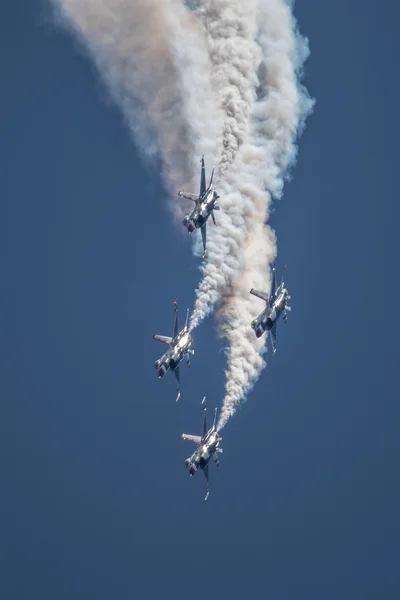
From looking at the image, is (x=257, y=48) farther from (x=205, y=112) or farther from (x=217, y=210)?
(x=217, y=210)

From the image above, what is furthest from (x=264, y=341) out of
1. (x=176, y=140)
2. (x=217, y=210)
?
(x=176, y=140)

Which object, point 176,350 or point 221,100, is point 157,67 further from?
point 176,350

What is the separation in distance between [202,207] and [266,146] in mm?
5373

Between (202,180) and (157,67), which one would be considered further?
(157,67)

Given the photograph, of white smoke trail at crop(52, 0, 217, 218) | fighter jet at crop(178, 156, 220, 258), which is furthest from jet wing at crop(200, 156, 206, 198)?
white smoke trail at crop(52, 0, 217, 218)

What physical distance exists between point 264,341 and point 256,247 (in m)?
6.93

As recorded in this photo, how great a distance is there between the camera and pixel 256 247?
234 ft

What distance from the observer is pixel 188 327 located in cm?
7306

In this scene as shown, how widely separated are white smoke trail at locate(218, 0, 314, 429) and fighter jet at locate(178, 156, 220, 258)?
10.3 ft

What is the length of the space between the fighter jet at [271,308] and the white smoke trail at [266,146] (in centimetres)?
173

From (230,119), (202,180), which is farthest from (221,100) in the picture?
(202,180)

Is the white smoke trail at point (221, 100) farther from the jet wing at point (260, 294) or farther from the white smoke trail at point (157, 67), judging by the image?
the jet wing at point (260, 294)

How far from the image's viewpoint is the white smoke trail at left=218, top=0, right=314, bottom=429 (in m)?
67.3

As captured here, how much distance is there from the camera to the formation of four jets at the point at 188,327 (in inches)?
2719
